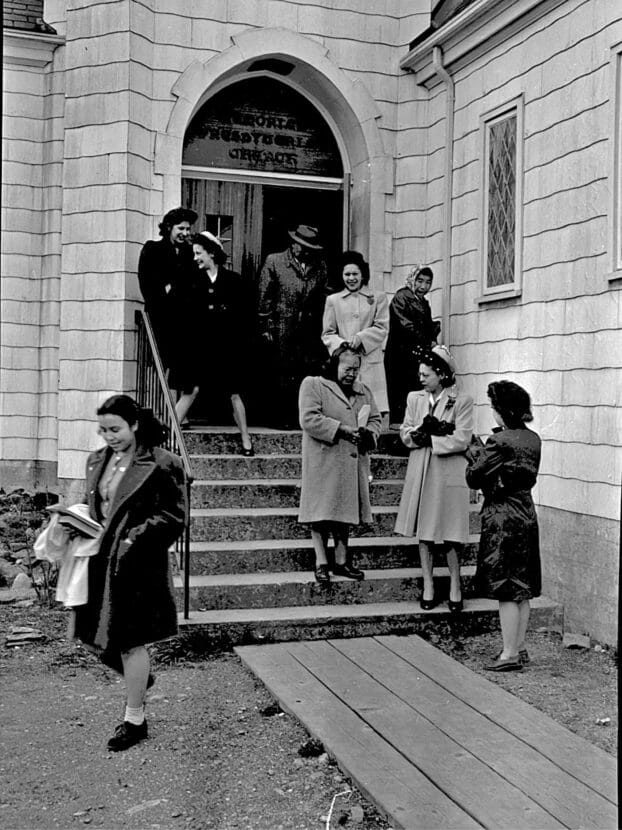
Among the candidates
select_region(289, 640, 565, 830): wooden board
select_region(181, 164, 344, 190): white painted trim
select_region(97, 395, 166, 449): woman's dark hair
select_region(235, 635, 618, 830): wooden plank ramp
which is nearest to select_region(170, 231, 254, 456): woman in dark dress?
select_region(181, 164, 344, 190): white painted trim

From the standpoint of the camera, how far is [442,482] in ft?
22.5

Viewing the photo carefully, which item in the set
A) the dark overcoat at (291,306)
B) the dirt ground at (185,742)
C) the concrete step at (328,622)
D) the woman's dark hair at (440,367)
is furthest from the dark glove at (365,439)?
the dark overcoat at (291,306)

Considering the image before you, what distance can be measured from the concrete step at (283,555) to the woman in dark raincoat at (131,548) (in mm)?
2456

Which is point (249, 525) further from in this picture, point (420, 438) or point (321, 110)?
point (321, 110)

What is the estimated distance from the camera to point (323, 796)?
430cm

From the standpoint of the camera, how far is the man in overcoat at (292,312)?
9.02 meters

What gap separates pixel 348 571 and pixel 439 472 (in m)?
0.98

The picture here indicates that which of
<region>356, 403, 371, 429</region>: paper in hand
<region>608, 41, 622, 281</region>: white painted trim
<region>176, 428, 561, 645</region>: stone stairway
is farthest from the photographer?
<region>356, 403, 371, 429</region>: paper in hand

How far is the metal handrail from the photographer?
268 inches

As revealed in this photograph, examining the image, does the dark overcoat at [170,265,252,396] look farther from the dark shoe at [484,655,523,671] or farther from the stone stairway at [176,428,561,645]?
the dark shoe at [484,655,523,671]

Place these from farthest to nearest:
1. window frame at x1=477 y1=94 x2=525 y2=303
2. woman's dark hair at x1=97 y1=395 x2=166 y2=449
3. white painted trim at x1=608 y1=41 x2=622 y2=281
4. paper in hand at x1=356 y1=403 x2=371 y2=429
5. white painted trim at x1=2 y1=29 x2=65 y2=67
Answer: white painted trim at x1=2 y1=29 x2=65 y2=67 < window frame at x1=477 y1=94 x2=525 y2=303 < paper in hand at x1=356 y1=403 x2=371 y2=429 < white painted trim at x1=608 y1=41 x2=622 y2=281 < woman's dark hair at x1=97 y1=395 x2=166 y2=449

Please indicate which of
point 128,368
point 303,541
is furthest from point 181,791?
point 128,368

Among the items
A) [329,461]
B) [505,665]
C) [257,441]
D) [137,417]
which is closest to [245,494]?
[257,441]

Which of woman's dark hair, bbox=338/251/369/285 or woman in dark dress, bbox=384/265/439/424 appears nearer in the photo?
woman's dark hair, bbox=338/251/369/285
